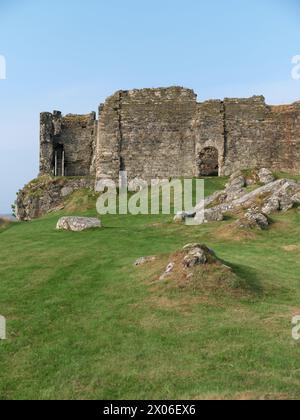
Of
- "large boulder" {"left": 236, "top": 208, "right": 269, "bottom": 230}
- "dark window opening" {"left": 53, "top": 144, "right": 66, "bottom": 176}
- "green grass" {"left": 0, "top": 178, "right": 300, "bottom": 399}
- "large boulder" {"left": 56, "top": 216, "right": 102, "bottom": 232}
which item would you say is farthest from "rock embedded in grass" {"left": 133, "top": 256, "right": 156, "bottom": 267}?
"dark window opening" {"left": 53, "top": 144, "right": 66, "bottom": 176}

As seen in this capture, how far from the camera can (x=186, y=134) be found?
143 feet

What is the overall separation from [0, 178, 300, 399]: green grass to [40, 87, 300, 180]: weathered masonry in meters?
20.0

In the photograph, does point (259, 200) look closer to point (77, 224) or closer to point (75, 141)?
point (77, 224)

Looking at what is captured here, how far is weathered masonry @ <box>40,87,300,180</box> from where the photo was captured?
43.2 meters

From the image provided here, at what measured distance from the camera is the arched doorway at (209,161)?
146 feet

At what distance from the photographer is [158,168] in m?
43.1

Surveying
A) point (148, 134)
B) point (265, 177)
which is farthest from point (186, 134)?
point (265, 177)

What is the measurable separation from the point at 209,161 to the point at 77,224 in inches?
797

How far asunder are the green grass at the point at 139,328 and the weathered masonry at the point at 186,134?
20.0 meters

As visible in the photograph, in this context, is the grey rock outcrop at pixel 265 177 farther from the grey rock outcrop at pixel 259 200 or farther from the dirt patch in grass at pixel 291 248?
the dirt patch in grass at pixel 291 248

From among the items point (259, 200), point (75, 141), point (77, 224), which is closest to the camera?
point (77, 224)

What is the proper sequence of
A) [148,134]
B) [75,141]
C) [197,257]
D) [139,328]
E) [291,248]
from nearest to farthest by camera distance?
[139,328]
[197,257]
[291,248]
[148,134]
[75,141]

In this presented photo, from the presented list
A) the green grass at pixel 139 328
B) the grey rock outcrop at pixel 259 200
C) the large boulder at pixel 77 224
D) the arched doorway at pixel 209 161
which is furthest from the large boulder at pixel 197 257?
the arched doorway at pixel 209 161
